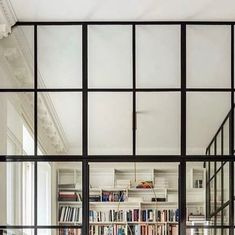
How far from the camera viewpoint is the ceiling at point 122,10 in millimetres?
4918

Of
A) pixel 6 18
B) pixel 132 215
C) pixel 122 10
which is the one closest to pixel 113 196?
pixel 132 215

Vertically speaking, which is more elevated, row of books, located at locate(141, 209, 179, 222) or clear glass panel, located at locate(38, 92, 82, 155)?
clear glass panel, located at locate(38, 92, 82, 155)

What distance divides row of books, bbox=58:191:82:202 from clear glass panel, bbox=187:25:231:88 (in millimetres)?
1223

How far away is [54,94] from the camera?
529 cm

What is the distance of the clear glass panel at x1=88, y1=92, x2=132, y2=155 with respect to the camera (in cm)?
528

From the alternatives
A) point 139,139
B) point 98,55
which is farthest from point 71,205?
point 98,55

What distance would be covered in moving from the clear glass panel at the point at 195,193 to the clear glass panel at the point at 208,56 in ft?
2.15

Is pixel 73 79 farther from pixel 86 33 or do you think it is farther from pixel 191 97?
pixel 191 97

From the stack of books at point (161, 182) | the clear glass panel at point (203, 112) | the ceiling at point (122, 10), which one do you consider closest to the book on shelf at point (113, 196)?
the stack of books at point (161, 182)

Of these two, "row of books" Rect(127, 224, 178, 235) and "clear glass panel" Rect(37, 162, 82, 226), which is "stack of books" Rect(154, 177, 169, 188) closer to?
"row of books" Rect(127, 224, 178, 235)

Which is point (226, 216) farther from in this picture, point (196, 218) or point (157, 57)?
point (157, 57)

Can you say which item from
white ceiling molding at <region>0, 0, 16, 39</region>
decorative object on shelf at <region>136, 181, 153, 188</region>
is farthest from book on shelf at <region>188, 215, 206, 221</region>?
decorative object on shelf at <region>136, 181, 153, 188</region>

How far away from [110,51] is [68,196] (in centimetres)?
120

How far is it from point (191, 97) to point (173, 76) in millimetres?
218
